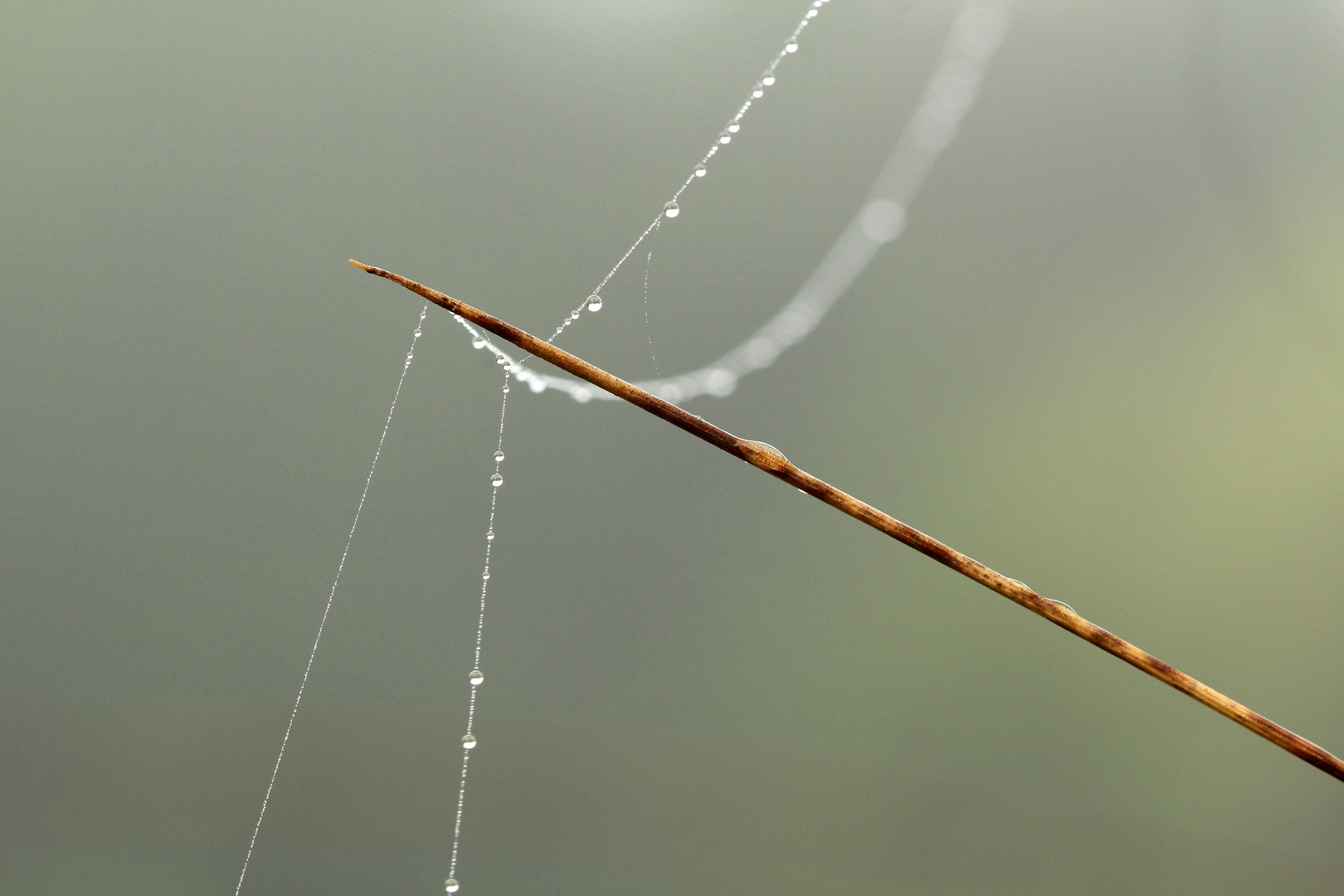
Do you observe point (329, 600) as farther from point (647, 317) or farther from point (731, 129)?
point (731, 129)

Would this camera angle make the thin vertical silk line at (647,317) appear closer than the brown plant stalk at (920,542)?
No

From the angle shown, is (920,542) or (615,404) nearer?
(920,542)

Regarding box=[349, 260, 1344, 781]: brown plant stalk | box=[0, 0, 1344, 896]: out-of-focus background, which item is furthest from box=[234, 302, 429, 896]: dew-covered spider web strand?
box=[349, 260, 1344, 781]: brown plant stalk

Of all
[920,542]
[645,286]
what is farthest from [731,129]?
[920,542]

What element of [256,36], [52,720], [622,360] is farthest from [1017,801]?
[256,36]

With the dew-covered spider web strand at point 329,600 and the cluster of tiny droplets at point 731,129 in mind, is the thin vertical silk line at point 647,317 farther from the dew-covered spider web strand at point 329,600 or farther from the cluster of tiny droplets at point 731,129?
the dew-covered spider web strand at point 329,600

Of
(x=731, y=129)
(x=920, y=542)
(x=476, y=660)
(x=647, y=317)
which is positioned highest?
(x=731, y=129)

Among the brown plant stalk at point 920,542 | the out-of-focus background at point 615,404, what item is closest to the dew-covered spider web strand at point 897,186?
the out-of-focus background at point 615,404
